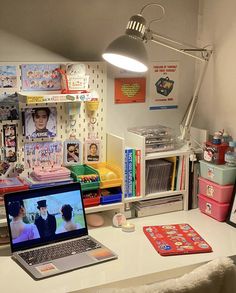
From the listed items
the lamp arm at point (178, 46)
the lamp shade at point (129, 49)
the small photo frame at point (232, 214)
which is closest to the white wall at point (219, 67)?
the lamp arm at point (178, 46)

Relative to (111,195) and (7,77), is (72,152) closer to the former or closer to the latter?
(111,195)

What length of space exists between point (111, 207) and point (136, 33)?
823 millimetres

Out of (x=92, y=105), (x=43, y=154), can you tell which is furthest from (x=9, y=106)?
(x=92, y=105)

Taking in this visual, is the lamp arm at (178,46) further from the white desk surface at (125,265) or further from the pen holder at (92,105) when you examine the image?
the white desk surface at (125,265)

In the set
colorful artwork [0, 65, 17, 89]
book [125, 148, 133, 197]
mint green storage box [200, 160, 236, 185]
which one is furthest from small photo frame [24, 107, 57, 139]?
mint green storage box [200, 160, 236, 185]

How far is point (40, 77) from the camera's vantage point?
2150 millimetres

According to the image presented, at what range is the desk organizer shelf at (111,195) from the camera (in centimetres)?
219

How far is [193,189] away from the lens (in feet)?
8.02

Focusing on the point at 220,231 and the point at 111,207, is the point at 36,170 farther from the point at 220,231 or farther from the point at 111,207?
the point at 220,231

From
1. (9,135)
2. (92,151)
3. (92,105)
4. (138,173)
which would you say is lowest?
(138,173)

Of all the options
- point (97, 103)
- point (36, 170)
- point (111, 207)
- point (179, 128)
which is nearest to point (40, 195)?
point (36, 170)

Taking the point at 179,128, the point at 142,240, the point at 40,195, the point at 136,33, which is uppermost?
the point at 136,33

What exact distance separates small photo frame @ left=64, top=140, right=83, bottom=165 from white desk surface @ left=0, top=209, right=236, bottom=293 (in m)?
0.36

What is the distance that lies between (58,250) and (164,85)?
43.3 inches
